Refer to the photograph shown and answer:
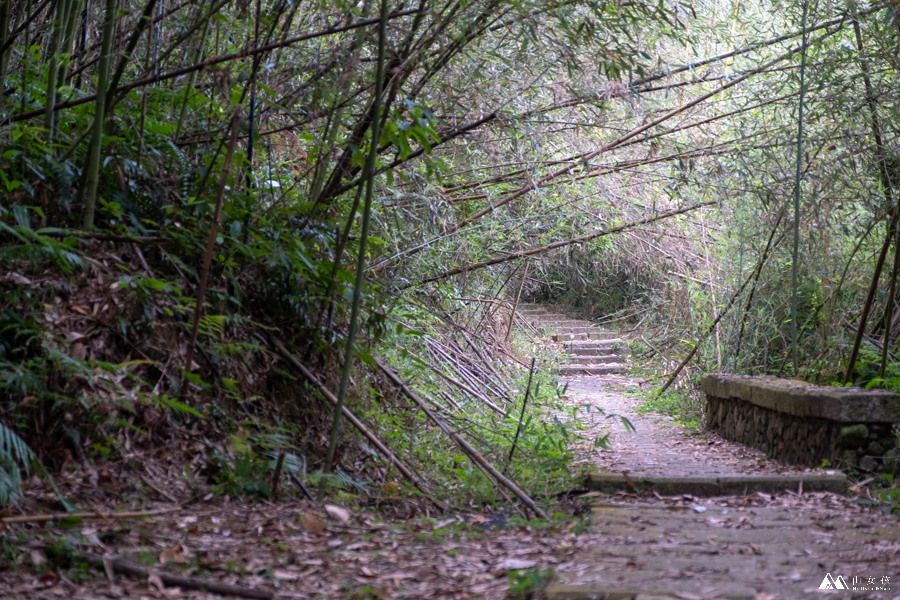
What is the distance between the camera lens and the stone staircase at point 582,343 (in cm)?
1059

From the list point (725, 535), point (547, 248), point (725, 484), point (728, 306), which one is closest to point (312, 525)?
point (725, 535)

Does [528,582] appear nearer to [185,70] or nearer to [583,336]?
[185,70]

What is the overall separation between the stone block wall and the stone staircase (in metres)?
5.18

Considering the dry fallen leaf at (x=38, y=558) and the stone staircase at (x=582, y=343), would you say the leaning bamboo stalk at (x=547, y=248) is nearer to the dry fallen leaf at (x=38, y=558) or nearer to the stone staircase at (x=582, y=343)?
the dry fallen leaf at (x=38, y=558)

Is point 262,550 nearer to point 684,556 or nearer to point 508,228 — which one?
point 684,556

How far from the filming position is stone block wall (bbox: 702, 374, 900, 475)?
12.2 ft

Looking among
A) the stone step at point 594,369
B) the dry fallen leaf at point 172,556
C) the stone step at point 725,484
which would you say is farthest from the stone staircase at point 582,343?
the dry fallen leaf at point 172,556

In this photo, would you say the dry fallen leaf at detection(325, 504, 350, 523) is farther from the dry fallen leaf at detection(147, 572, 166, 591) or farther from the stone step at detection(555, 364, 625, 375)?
the stone step at detection(555, 364, 625, 375)

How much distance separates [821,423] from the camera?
A: 396cm

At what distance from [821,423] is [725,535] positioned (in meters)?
1.72

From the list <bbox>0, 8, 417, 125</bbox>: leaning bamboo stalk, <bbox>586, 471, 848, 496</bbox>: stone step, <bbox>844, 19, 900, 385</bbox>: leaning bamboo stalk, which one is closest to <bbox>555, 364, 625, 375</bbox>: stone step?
<bbox>844, 19, 900, 385</bbox>: leaning bamboo stalk

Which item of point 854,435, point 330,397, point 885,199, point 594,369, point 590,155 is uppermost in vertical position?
point 590,155

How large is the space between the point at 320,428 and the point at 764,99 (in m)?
3.85

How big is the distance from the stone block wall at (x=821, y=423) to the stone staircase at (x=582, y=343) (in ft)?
17.0
